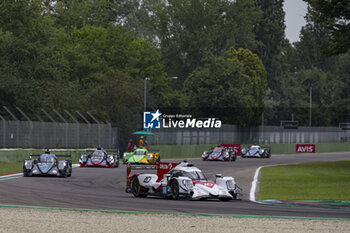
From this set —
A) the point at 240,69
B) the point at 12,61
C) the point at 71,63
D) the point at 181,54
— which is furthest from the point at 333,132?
the point at 12,61

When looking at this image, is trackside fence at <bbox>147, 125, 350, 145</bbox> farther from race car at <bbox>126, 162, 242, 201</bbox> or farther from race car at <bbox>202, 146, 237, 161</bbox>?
race car at <bbox>126, 162, 242, 201</bbox>

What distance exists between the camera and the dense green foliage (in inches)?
2448

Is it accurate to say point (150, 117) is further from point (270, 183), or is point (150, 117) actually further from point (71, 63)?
point (270, 183)

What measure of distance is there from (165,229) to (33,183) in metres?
13.6

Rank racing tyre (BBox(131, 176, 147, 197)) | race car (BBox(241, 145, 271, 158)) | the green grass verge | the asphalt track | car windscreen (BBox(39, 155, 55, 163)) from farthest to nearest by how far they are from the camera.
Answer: race car (BBox(241, 145, 271, 158)) < car windscreen (BBox(39, 155, 55, 163)) < the green grass verge < racing tyre (BBox(131, 176, 147, 197)) < the asphalt track

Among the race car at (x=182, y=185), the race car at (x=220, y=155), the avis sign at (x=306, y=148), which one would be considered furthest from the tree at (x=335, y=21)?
the avis sign at (x=306, y=148)

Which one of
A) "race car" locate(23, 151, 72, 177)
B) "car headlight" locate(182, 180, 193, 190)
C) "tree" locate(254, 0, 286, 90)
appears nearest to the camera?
"car headlight" locate(182, 180, 193, 190)

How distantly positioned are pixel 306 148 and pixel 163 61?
26184 mm

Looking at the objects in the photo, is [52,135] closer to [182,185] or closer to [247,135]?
[182,185]

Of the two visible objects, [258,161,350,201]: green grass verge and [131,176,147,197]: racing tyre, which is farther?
[258,161,350,201]: green grass verge

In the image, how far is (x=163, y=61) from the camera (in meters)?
101

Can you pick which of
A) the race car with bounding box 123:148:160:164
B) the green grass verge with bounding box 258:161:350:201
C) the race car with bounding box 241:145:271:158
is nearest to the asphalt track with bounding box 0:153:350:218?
the green grass verge with bounding box 258:161:350:201

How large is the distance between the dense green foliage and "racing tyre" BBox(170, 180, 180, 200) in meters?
26.0

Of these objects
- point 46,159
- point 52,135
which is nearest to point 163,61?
point 52,135
